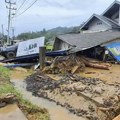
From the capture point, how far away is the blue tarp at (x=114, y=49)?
19900 millimetres

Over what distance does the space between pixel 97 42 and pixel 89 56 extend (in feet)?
4.14

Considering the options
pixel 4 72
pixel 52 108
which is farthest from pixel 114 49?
pixel 52 108

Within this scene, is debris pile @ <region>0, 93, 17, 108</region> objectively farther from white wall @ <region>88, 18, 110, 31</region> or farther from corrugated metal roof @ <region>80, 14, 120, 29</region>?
white wall @ <region>88, 18, 110, 31</region>

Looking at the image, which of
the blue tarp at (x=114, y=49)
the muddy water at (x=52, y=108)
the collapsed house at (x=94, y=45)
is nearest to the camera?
the muddy water at (x=52, y=108)

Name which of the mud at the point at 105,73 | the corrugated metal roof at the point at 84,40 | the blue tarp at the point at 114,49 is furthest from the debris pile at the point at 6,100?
the blue tarp at the point at 114,49

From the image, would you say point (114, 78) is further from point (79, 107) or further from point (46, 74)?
point (79, 107)

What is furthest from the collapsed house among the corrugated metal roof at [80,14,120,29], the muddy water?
the muddy water

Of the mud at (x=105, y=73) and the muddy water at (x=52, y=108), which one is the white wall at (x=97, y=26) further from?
the muddy water at (x=52, y=108)

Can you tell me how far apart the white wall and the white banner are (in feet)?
30.8

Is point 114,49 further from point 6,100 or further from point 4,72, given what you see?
point 6,100

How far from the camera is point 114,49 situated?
20594mm

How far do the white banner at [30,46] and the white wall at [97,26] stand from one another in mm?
9393

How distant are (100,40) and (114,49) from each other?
4.89ft

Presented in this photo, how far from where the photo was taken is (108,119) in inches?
310
